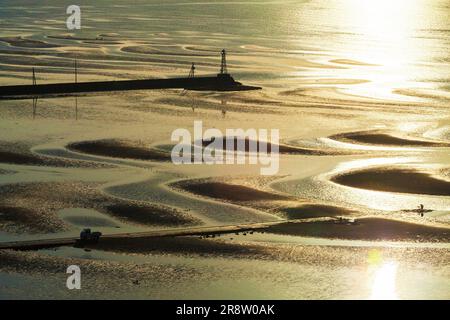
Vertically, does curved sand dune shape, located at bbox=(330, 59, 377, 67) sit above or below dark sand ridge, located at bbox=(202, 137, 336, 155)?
above

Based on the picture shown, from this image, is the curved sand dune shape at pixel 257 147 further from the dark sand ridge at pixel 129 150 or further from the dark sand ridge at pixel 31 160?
the dark sand ridge at pixel 31 160

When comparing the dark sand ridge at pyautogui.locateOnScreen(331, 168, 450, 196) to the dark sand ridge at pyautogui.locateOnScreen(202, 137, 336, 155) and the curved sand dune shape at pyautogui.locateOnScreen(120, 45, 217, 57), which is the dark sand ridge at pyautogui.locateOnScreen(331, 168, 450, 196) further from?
the curved sand dune shape at pyautogui.locateOnScreen(120, 45, 217, 57)

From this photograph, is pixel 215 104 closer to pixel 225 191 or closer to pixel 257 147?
pixel 257 147

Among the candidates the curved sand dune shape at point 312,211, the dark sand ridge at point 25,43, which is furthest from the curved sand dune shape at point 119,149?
the dark sand ridge at point 25,43

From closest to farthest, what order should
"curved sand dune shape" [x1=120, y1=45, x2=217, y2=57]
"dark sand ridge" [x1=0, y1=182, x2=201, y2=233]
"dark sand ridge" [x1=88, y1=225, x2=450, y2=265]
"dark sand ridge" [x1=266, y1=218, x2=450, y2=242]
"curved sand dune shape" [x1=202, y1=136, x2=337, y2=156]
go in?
"dark sand ridge" [x1=88, y1=225, x2=450, y2=265] → "dark sand ridge" [x1=266, y1=218, x2=450, y2=242] → "dark sand ridge" [x1=0, y1=182, x2=201, y2=233] → "curved sand dune shape" [x1=202, y1=136, x2=337, y2=156] → "curved sand dune shape" [x1=120, y1=45, x2=217, y2=57]

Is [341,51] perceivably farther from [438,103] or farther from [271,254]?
[271,254]

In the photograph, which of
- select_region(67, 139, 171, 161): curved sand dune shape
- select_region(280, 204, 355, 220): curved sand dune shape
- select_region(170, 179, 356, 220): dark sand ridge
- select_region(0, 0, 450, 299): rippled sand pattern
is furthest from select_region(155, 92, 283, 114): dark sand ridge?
select_region(280, 204, 355, 220): curved sand dune shape
